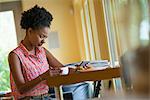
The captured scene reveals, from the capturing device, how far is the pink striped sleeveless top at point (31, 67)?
69.9 inches

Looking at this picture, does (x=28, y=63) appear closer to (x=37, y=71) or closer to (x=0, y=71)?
(x=37, y=71)

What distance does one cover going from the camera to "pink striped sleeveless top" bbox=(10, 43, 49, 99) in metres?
1.78

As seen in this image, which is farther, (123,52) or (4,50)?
(4,50)

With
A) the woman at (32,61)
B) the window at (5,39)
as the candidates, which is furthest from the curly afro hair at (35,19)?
the window at (5,39)

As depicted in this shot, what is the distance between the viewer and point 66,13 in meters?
6.06

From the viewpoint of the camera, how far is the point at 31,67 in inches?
73.4

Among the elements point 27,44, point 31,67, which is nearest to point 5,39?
point 27,44

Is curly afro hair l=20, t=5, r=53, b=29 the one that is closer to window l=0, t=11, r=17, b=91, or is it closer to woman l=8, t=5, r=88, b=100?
woman l=8, t=5, r=88, b=100

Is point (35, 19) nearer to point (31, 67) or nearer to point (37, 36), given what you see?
point (37, 36)

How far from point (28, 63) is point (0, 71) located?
166 inches

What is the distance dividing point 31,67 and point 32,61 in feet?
0.19

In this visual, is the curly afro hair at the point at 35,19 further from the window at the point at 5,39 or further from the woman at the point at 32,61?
the window at the point at 5,39

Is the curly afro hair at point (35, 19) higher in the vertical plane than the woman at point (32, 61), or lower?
higher

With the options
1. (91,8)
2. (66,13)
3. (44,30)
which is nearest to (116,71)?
(44,30)
